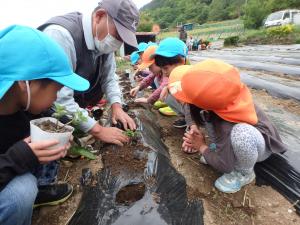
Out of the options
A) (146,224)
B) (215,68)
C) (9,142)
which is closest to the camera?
(146,224)

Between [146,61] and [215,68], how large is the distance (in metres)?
1.75

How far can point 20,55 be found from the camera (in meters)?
1.20

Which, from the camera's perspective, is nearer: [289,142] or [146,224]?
[146,224]

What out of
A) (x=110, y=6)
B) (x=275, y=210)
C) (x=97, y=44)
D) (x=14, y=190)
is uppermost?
(x=110, y=6)

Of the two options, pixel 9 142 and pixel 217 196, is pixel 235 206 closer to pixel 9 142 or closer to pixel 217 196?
pixel 217 196

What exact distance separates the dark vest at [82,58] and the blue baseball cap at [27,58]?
2.84ft

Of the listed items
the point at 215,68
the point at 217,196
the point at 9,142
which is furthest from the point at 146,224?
the point at 215,68

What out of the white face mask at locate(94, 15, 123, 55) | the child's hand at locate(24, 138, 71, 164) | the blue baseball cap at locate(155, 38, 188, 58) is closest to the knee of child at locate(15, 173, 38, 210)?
the child's hand at locate(24, 138, 71, 164)

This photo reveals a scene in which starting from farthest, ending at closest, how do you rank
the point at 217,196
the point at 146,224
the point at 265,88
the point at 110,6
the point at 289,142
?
the point at 265,88, the point at 289,142, the point at 110,6, the point at 217,196, the point at 146,224

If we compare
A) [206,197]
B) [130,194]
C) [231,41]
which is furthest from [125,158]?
[231,41]

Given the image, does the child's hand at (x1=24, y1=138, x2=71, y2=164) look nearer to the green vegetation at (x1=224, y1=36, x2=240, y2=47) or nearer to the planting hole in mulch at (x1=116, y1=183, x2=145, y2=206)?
the planting hole in mulch at (x1=116, y1=183, x2=145, y2=206)

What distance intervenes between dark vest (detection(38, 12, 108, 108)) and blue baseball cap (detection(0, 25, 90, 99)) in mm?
864

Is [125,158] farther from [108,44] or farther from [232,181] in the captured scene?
[108,44]

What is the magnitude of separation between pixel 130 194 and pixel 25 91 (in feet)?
2.75
